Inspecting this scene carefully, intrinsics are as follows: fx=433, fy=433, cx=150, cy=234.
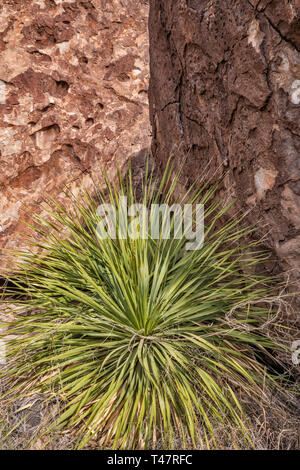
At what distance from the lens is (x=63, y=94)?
3.06m

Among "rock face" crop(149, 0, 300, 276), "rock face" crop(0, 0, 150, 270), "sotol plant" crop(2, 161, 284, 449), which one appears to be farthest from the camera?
"rock face" crop(0, 0, 150, 270)

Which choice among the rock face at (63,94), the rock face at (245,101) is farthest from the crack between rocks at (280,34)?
the rock face at (63,94)

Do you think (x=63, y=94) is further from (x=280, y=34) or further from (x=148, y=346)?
(x=148, y=346)

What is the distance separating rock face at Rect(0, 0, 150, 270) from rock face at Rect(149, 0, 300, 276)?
0.65 meters

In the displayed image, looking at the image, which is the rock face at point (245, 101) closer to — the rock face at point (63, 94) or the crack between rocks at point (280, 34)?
the crack between rocks at point (280, 34)

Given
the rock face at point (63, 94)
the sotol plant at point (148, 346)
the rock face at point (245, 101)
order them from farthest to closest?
the rock face at point (63, 94)
the rock face at point (245, 101)
the sotol plant at point (148, 346)

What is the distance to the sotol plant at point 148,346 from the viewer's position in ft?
5.80

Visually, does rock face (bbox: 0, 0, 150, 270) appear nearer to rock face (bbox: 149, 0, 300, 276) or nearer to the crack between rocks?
rock face (bbox: 149, 0, 300, 276)

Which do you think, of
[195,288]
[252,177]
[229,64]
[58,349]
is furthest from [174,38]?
[58,349]

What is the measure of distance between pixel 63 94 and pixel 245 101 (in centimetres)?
147

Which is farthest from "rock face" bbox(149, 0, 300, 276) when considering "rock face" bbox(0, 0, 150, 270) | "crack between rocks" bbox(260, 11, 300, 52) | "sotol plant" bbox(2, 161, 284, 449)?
"rock face" bbox(0, 0, 150, 270)

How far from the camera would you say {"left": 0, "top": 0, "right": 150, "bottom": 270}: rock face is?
2.91 metres

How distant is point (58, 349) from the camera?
194cm

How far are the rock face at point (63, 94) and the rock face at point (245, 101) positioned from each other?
2.12 feet
